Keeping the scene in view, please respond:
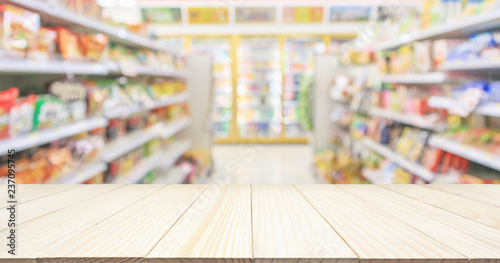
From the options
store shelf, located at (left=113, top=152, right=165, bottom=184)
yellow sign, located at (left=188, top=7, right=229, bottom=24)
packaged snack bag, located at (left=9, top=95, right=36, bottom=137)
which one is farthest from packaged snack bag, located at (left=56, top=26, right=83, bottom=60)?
yellow sign, located at (left=188, top=7, right=229, bottom=24)

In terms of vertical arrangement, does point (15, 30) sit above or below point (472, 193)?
above

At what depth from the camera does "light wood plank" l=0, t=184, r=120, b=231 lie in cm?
72

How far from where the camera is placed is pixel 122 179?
9.36 ft

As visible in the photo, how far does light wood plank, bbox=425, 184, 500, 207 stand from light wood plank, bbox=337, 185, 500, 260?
5.6 inches

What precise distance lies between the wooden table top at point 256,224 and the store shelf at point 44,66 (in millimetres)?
821

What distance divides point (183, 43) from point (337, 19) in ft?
10.3

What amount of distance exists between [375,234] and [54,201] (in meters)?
0.65

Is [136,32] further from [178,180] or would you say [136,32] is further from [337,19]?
[337,19]

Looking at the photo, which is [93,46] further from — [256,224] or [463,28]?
[463,28]

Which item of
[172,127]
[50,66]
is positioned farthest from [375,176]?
[50,66]

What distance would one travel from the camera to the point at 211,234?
0.61 metres

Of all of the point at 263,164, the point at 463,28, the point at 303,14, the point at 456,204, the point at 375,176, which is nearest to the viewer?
the point at 456,204

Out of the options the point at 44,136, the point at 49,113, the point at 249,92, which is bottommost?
the point at 44,136

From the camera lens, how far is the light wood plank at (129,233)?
1.74 feet
